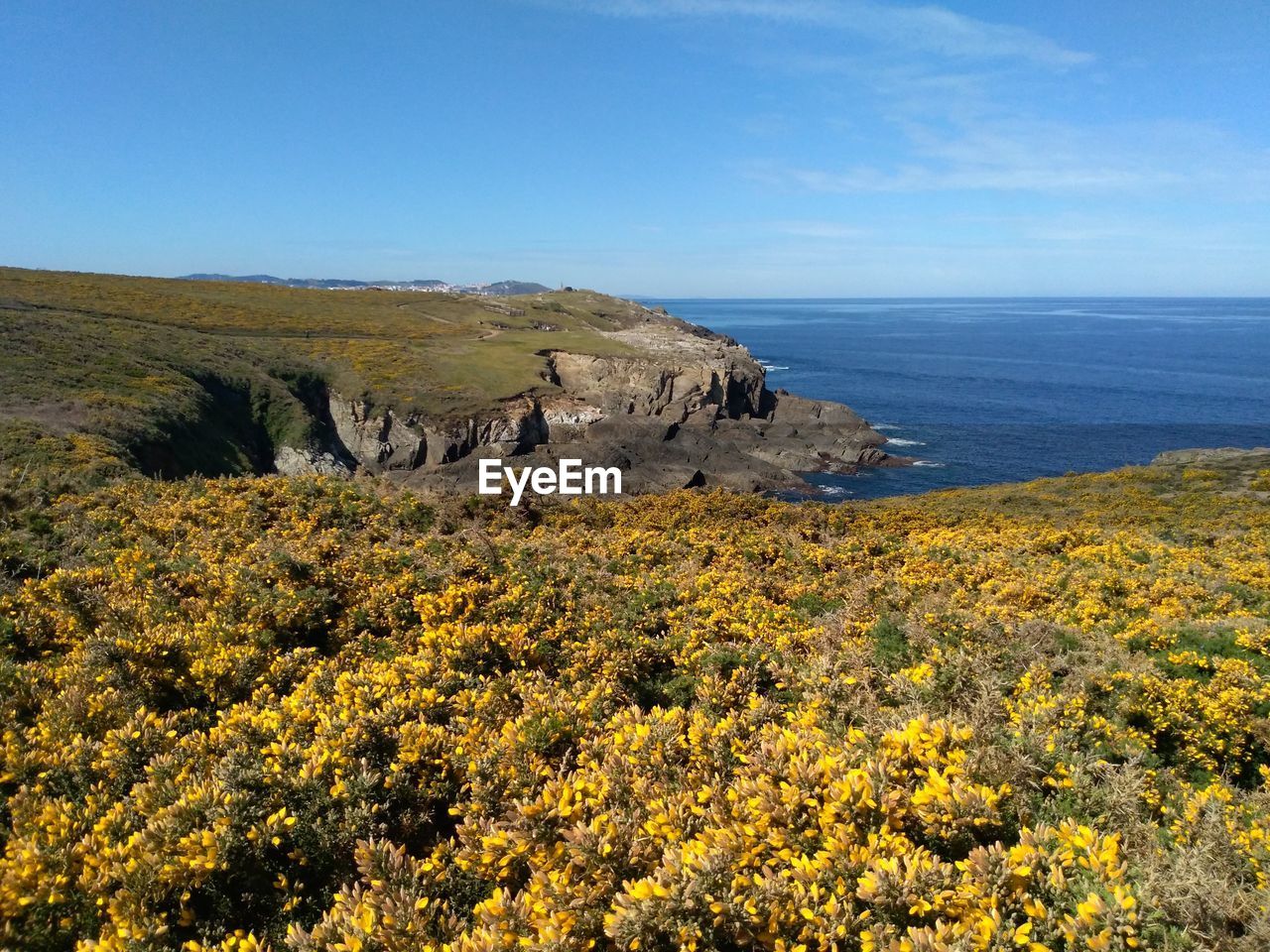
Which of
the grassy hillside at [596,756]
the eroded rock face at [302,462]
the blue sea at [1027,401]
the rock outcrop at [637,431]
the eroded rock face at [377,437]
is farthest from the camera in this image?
the blue sea at [1027,401]

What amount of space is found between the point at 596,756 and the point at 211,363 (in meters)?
64.9

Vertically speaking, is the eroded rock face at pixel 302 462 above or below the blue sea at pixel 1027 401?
below

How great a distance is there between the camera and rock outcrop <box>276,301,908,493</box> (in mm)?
59000

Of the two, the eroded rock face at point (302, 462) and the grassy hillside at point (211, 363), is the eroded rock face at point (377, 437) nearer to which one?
the grassy hillside at point (211, 363)

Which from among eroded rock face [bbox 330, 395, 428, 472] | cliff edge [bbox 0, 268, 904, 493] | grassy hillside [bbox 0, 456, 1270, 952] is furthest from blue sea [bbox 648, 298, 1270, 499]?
grassy hillside [bbox 0, 456, 1270, 952]

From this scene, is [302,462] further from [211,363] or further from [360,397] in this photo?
[211,363]

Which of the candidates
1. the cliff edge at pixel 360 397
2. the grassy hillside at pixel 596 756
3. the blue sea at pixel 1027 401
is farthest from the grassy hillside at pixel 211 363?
the blue sea at pixel 1027 401

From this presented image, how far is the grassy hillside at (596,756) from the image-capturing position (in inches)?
150

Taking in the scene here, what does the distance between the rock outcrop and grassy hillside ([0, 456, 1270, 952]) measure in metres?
37.7

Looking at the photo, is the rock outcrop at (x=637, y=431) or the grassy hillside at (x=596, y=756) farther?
the rock outcrop at (x=637, y=431)

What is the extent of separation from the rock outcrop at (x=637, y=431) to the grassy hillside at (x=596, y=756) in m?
37.7

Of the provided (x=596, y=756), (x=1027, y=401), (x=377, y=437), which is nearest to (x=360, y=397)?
(x=377, y=437)

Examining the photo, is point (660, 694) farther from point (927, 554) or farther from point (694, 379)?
point (694, 379)

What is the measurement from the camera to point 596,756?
5.72m
